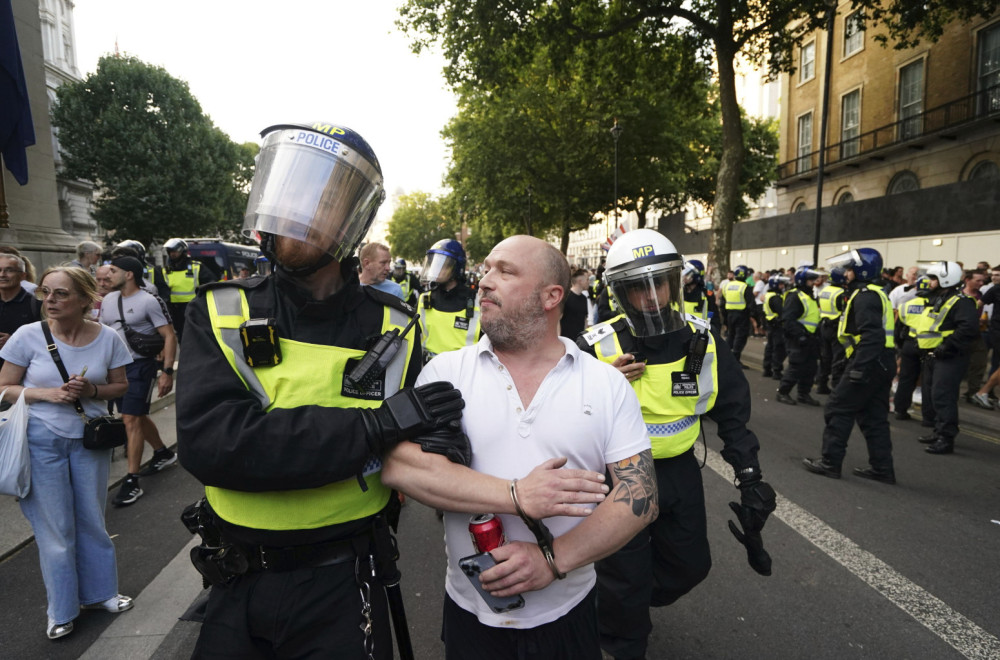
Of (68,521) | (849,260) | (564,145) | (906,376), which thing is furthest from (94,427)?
(564,145)

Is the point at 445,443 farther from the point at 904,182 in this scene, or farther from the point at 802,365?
the point at 904,182

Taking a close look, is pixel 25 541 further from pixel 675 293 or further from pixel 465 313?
pixel 675 293

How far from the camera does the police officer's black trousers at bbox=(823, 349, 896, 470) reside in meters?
5.22

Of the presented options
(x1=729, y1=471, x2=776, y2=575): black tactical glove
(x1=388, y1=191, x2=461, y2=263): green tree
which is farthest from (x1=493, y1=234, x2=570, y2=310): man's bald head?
(x1=388, y1=191, x2=461, y2=263): green tree

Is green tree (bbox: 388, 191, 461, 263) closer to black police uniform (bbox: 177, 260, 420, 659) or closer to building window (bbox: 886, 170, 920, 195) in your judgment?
building window (bbox: 886, 170, 920, 195)

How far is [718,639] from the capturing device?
2881 millimetres

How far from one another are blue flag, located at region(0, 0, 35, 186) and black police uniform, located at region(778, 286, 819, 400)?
10.6 metres

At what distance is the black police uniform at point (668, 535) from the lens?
2.42m

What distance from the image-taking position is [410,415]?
1.42 metres

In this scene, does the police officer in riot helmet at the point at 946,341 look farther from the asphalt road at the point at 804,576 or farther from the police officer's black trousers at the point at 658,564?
the police officer's black trousers at the point at 658,564

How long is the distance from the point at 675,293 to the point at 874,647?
6.32ft

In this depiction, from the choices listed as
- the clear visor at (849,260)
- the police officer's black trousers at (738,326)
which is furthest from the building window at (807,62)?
the clear visor at (849,260)

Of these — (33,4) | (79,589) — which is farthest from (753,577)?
(33,4)

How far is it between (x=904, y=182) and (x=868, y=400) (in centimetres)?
2060
